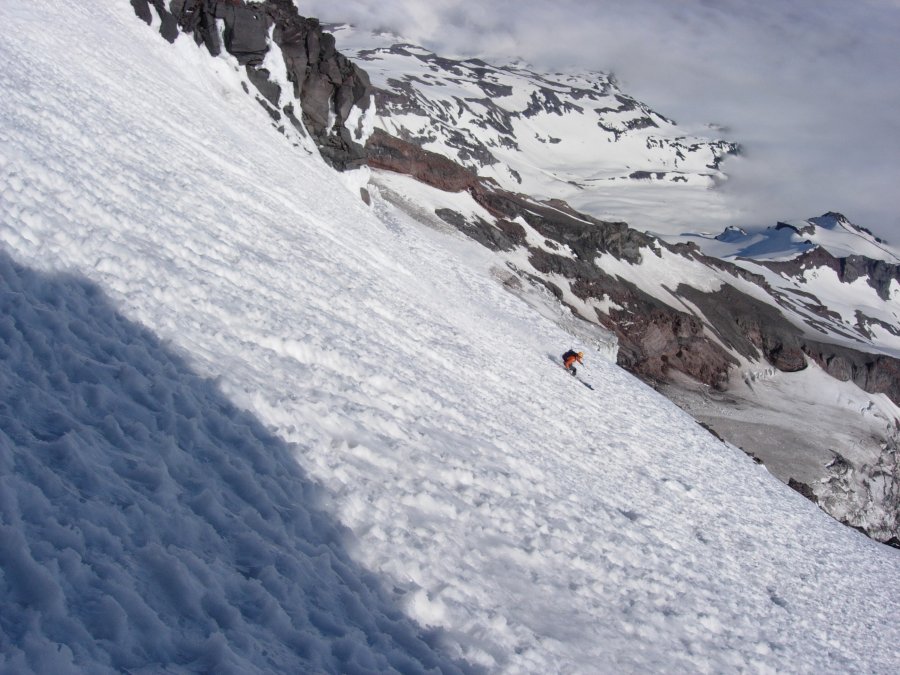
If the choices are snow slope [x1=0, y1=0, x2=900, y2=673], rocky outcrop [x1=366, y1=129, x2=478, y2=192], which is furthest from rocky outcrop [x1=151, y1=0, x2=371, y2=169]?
rocky outcrop [x1=366, y1=129, x2=478, y2=192]

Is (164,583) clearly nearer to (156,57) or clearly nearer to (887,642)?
(887,642)

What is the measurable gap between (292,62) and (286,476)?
31.2 m

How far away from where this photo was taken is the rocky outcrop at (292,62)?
29047mm

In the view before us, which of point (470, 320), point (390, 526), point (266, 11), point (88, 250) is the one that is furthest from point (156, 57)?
point (390, 526)

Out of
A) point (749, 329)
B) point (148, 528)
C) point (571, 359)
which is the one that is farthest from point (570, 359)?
point (749, 329)

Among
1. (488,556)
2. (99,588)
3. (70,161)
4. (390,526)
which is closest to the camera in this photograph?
(99,588)

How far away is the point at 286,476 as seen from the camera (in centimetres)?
629

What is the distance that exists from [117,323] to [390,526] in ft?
11.7

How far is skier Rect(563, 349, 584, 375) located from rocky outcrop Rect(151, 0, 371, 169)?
58.2 ft

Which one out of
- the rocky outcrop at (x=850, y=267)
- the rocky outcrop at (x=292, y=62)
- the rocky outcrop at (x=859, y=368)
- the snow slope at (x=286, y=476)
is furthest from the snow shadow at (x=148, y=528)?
the rocky outcrop at (x=850, y=267)

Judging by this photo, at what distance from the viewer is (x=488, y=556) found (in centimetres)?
723

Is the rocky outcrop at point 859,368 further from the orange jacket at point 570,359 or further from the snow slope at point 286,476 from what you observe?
the orange jacket at point 570,359

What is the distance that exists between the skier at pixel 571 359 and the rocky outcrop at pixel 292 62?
17.7 m

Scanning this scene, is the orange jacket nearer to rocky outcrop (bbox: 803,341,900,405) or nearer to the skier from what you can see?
the skier
